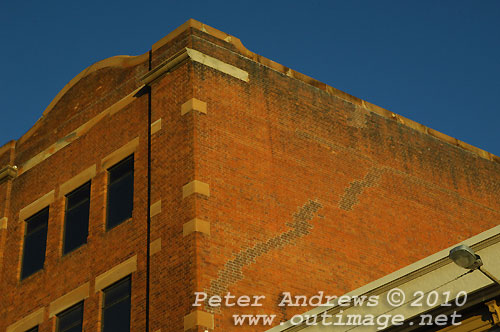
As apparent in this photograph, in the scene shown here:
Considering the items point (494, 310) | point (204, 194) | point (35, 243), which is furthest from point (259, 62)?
point (494, 310)

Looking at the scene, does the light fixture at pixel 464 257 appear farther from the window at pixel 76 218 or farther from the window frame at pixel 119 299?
the window at pixel 76 218

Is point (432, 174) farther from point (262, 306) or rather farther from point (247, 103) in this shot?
point (262, 306)

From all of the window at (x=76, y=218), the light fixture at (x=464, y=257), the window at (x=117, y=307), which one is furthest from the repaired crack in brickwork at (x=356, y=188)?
the light fixture at (x=464, y=257)

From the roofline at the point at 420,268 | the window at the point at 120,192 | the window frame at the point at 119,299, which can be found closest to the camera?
the roofline at the point at 420,268

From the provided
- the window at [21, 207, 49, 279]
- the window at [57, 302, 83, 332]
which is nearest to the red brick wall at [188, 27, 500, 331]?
the window at [57, 302, 83, 332]

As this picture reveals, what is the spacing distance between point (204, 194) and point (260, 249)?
2004 millimetres

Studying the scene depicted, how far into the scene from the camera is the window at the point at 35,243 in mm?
27031

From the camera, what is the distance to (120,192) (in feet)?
83.6

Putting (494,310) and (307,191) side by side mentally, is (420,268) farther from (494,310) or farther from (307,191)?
(307,191)

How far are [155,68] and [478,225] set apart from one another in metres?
12.1

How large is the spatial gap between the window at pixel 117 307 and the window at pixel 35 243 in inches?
141

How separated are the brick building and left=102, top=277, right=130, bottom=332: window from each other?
2.1 inches

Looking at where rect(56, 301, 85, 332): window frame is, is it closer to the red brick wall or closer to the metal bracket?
the red brick wall

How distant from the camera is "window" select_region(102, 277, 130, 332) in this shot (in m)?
23.3
